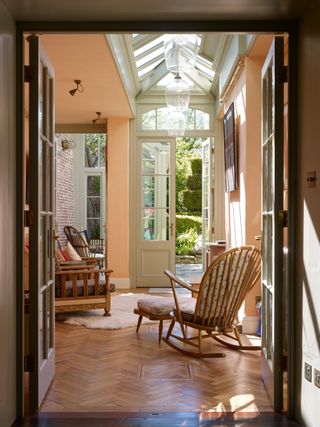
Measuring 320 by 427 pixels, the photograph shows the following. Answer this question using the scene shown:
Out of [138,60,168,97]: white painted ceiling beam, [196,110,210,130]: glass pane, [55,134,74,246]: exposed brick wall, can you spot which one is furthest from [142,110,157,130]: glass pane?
[55,134,74,246]: exposed brick wall

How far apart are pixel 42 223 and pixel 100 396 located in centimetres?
117

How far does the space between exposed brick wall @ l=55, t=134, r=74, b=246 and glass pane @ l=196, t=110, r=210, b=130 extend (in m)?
3.08

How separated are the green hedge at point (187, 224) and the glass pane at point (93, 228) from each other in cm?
298

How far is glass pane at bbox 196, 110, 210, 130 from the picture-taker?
8.41 m

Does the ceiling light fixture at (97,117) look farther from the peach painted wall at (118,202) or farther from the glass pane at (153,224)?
the glass pane at (153,224)

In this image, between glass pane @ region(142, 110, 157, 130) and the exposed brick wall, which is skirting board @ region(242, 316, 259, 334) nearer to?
glass pane @ region(142, 110, 157, 130)

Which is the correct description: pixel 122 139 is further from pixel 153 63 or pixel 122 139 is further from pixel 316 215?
pixel 316 215

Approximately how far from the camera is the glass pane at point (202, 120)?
8406 mm

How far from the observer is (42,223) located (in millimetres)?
3135

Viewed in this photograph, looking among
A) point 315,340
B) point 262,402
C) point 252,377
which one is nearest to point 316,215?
point 315,340

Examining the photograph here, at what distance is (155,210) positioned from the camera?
8.32 metres

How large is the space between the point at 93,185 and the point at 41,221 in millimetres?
9492

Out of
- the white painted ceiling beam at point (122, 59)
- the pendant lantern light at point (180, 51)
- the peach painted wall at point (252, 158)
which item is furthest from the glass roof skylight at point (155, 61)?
the peach painted wall at point (252, 158)

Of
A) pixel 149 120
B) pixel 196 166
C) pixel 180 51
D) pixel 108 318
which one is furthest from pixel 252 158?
pixel 196 166
